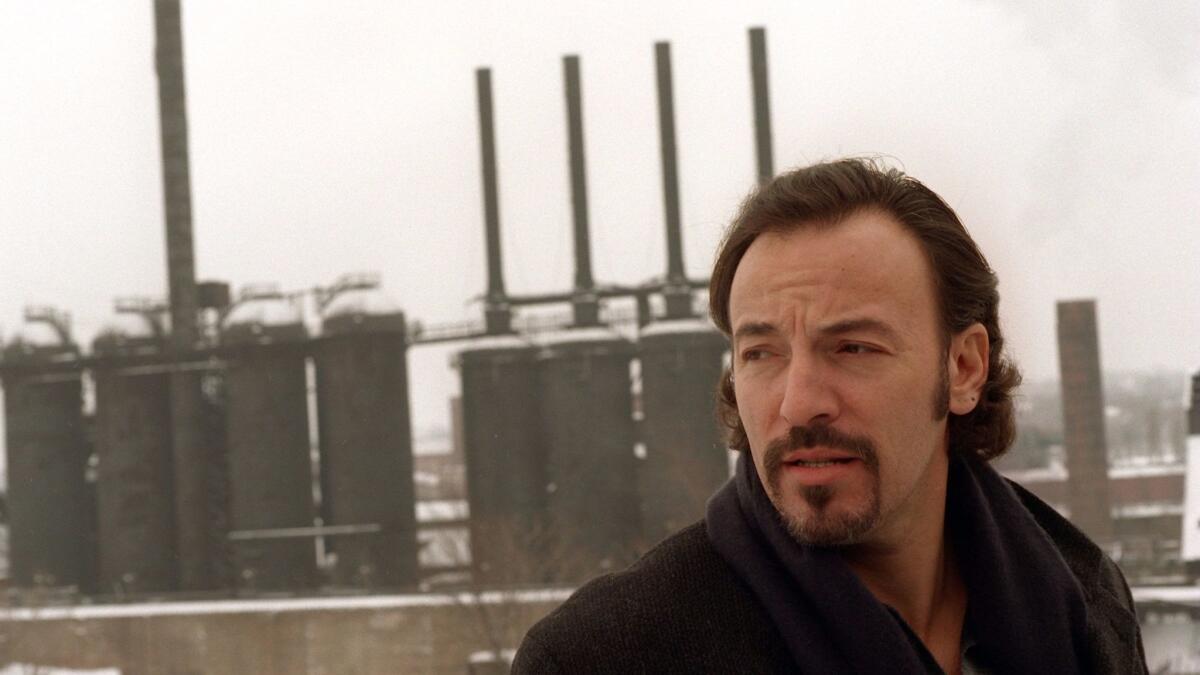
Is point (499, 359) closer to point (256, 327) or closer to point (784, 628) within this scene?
point (256, 327)

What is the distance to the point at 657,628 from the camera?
80cm

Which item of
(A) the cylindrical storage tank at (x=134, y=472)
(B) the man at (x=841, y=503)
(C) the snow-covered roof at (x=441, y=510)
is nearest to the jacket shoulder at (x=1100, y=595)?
(B) the man at (x=841, y=503)

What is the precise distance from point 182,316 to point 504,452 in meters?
4.17

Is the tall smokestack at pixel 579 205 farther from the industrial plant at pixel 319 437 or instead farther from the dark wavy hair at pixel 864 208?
the dark wavy hair at pixel 864 208

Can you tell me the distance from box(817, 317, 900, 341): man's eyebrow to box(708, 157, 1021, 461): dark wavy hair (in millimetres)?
61

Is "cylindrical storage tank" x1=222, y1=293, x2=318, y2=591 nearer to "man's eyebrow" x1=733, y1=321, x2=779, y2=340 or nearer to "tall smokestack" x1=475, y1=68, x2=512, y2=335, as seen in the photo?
"tall smokestack" x1=475, y1=68, x2=512, y2=335

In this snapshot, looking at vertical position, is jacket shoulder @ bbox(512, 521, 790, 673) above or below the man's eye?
below

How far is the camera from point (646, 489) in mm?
17312

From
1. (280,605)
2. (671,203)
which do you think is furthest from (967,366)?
(671,203)

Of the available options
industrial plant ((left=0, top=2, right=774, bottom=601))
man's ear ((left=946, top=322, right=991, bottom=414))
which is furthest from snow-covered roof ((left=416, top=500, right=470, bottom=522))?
man's ear ((left=946, top=322, right=991, bottom=414))

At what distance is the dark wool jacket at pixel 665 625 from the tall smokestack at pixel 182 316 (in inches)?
676

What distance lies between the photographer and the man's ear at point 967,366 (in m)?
0.90

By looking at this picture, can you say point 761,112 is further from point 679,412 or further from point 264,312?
point 264,312

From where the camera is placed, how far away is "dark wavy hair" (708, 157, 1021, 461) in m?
0.84
